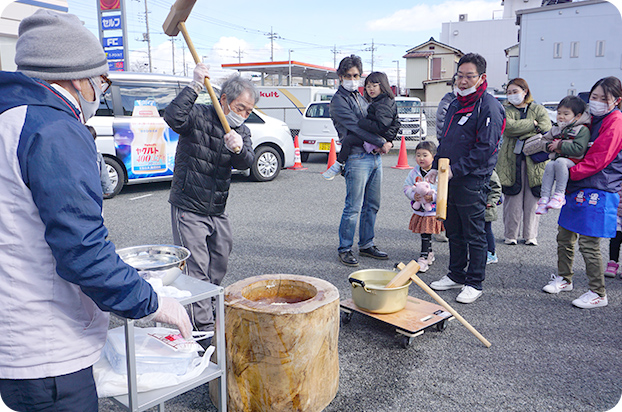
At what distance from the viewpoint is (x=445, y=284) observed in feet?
14.5

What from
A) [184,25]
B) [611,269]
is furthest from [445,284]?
[184,25]

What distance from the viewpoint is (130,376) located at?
1.77m

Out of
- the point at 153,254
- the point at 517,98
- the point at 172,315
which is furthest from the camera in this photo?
the point at 517,98

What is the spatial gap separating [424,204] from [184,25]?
3066 millimetres

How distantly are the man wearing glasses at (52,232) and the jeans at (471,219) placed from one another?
319 centimetres

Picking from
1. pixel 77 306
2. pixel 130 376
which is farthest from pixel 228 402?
pixel 77 306

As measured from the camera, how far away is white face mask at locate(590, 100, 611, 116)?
386 cm

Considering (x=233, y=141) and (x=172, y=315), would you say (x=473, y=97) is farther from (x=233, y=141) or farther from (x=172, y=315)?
(x=172, y=315)

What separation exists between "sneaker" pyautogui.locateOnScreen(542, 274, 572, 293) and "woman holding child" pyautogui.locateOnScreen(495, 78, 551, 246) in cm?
141

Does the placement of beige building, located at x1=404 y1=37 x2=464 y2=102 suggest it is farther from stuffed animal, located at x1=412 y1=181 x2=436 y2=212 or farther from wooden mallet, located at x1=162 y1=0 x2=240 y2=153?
wooden mallet, located at x1=162 y1=0 x2=240 y2=153

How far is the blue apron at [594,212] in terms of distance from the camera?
3875 millimetres

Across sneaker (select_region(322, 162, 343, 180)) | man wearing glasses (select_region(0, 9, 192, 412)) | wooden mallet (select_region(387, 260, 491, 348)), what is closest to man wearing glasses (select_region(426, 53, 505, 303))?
wooden mallet (select_region(387, 260, 491, 348))

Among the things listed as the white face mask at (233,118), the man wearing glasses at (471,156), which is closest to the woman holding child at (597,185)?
the man wearing glasses at (471,156)

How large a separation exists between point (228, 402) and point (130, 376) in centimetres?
92
